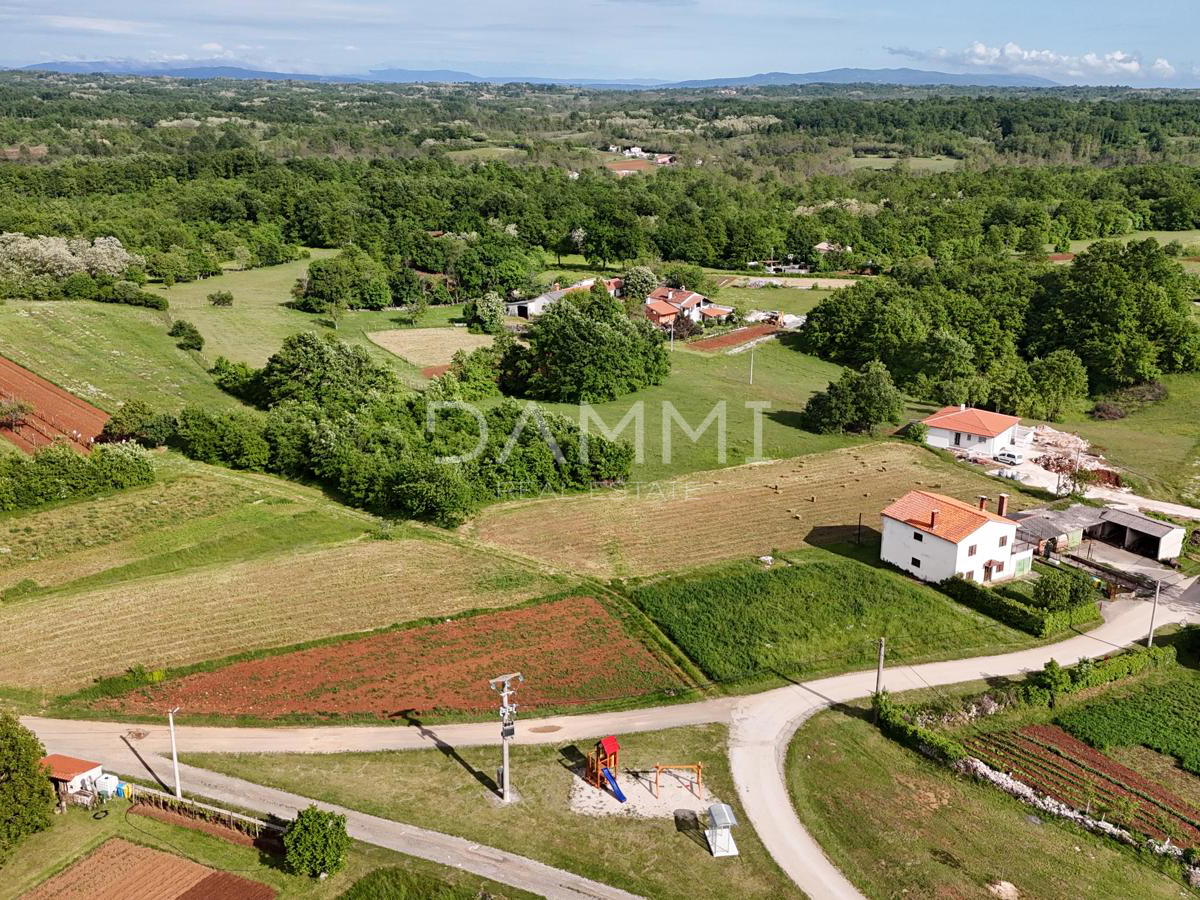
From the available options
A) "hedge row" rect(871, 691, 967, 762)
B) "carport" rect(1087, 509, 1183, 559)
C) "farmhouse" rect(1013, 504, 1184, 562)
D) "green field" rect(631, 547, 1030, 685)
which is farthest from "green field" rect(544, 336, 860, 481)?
"hedge row" rect(871, 691, 967, 762)

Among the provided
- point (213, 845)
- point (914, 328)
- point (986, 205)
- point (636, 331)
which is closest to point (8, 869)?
point (213, 845)

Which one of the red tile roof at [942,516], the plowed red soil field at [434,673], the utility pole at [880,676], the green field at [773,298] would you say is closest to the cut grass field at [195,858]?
the plowed red soil field at [434,673]

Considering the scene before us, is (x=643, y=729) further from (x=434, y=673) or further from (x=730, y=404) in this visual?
(x=730, y=404)

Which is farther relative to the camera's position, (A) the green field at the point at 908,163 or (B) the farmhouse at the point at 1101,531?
(A) the green field at the point at 908,163

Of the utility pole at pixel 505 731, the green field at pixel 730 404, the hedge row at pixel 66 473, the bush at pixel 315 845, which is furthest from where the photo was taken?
the green field at pixel 730 404

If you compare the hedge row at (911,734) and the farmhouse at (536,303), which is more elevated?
the farmhouse at (536,303)

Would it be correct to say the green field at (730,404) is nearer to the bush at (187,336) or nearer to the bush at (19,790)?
the bush at (187,336)

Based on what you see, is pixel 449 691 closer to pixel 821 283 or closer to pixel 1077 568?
pixel 1077 568
